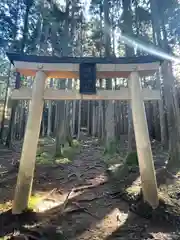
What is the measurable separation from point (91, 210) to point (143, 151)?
1.74m

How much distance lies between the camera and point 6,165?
897 cm

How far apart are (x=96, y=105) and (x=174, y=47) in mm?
11741

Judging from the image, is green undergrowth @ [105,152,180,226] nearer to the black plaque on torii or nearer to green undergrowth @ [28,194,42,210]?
green undergrowth @ [28,194,42,210]

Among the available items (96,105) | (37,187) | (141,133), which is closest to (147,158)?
(141,133)

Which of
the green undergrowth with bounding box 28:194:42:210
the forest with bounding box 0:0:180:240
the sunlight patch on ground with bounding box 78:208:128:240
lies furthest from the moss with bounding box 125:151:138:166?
the green undergrowth with bounding box 28:194:42:210

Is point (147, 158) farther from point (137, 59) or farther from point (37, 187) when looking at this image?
point (37, 187)

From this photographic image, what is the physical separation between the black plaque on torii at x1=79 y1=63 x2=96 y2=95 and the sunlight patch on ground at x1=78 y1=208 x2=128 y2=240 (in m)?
2.58

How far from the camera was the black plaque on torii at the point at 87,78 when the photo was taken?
4469mm

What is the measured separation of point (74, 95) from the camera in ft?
14.7

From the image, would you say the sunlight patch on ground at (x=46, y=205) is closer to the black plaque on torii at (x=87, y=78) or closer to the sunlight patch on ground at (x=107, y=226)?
the sunlight patch on ground at (x=107, y=226)

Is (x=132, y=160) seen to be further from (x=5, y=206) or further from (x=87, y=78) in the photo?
(x=5, y=206)

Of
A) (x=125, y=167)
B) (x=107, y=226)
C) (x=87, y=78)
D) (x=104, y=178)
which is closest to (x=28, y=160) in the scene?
(x=107, y=226)

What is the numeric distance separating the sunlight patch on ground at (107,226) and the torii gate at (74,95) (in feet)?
2.15

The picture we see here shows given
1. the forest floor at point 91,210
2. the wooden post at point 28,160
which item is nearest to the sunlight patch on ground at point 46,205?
the forest floor at point 91,210
